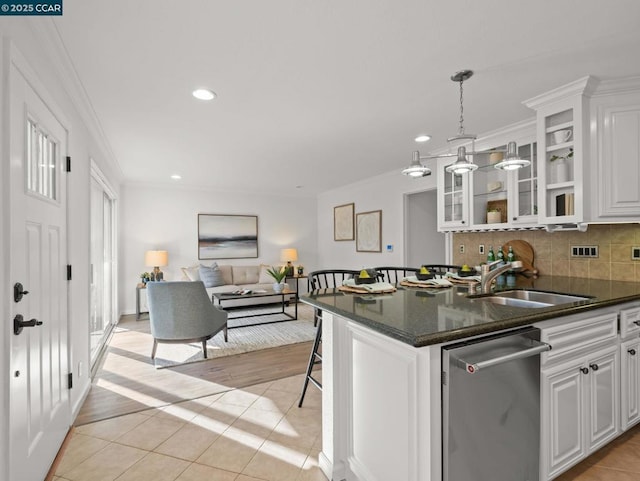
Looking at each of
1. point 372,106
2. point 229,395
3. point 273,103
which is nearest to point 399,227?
point 372,106

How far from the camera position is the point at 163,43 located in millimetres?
1815

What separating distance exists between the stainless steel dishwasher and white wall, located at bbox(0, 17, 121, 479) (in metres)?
1.75

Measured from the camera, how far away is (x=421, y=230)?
17.7ft

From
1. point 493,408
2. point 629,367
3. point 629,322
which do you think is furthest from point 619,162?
point 493,408

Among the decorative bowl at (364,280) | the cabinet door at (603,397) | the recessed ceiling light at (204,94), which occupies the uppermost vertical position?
the recessed ceiling light at (204,94)

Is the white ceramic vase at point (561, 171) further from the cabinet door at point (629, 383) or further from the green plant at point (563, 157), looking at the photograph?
the cabinet door at point (629, 383)

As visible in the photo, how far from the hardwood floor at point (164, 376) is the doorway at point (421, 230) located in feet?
7.83

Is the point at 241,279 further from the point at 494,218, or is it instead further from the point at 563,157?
the point at 563,157

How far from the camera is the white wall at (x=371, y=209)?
5152mm

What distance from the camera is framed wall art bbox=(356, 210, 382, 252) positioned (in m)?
5.64

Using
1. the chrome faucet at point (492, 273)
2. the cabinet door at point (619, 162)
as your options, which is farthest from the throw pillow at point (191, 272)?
the cabinet door at point (619, 162)

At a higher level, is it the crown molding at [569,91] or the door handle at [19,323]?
the crown molding at [569,91]

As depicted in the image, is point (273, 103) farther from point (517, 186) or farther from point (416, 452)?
point (416, 452)

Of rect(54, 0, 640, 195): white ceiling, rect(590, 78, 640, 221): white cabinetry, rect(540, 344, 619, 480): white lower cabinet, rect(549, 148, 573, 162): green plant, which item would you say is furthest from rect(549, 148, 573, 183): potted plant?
rect(540, 344, 619, 480): white lower cabinet
